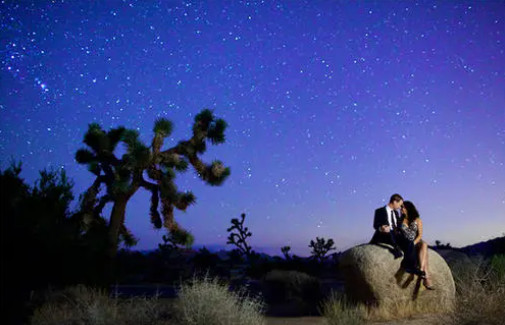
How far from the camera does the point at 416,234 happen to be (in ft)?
30.0

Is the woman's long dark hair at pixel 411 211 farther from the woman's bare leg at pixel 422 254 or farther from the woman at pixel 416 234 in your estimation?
the woman's bare leg at pixel 422 254

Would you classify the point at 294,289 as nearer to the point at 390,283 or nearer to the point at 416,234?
the point at 390,283

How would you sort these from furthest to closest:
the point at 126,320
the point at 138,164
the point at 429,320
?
the point at 138,164, the point at 429,320, the point at 126,320

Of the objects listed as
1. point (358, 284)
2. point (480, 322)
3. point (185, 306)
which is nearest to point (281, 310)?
point (358, 284)

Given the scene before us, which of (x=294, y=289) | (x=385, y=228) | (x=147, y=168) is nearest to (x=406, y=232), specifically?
(x=385, y=228)

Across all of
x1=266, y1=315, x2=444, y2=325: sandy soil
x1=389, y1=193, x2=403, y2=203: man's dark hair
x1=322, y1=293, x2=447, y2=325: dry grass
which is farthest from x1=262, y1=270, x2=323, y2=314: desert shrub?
x1=389, y1=193, x2=403, y2=203: man's dark hair

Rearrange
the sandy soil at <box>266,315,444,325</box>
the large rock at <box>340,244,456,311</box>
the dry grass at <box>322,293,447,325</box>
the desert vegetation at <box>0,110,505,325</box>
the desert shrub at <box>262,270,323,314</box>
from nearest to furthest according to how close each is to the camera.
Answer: the desert vegetation at <box>0,110,505,325</box> → the sandy soil at <box>266,315,444,325</box> → the dry grass at <box>322,293,447,325</box> → the large rock at <box>340,244,456,311</box> → the desert shrub at <box>262,270,323,314</box>

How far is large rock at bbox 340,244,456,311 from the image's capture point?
9.10m

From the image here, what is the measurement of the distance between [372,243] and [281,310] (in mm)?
3470

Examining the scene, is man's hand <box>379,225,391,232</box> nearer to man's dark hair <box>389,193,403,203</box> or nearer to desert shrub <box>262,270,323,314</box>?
man's dark hair <box>389,193,403,203</box>

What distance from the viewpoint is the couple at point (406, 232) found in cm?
906

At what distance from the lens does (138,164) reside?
15.3m

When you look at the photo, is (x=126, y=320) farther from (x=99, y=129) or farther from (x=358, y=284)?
(x=99, y=129)

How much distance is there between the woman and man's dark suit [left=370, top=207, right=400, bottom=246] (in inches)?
7.7
